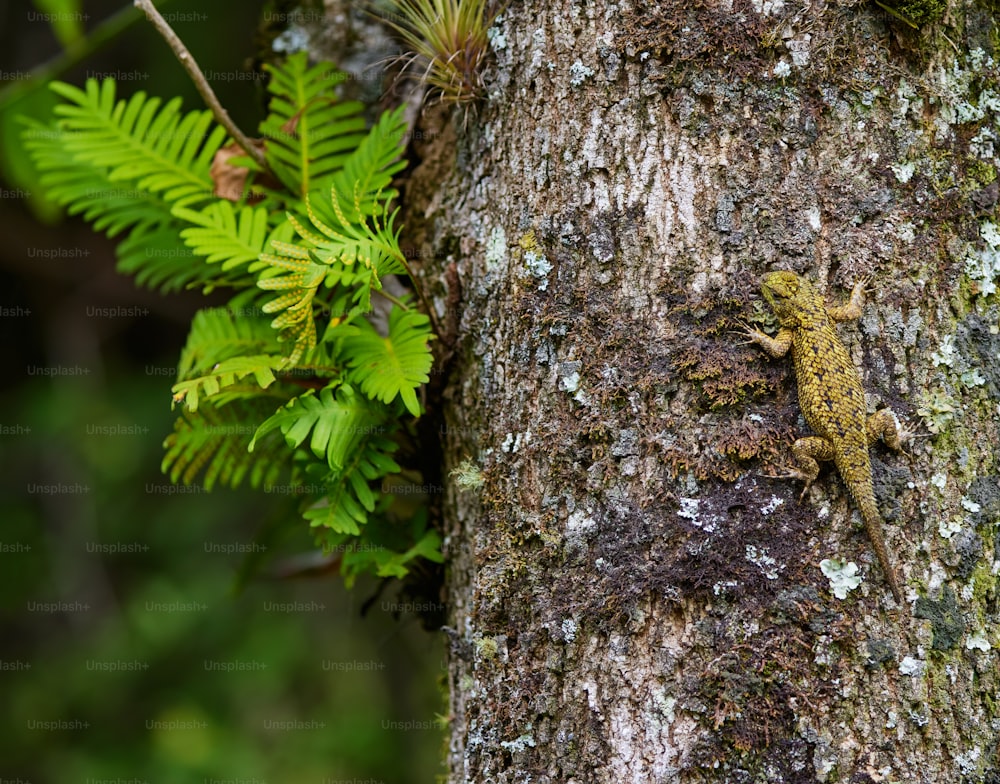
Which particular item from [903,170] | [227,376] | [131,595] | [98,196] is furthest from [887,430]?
[131,595]

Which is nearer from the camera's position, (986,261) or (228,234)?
(986,261)

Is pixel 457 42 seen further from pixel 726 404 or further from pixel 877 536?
pixel 877 536

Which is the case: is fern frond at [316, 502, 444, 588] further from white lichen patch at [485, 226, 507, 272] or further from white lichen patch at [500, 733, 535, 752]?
white lichen patch at [485, 226, 507, 272]

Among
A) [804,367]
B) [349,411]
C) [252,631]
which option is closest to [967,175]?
[804,367]

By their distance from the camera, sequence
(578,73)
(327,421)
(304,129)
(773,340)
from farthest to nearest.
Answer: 1. (304,129)
2. (327,421)
3. (578,73)
4. (773,340)

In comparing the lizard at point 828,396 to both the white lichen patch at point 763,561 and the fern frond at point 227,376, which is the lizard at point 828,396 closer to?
the white lichen patch at point 763,561

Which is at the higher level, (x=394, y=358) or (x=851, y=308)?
(x=851, y=308)
